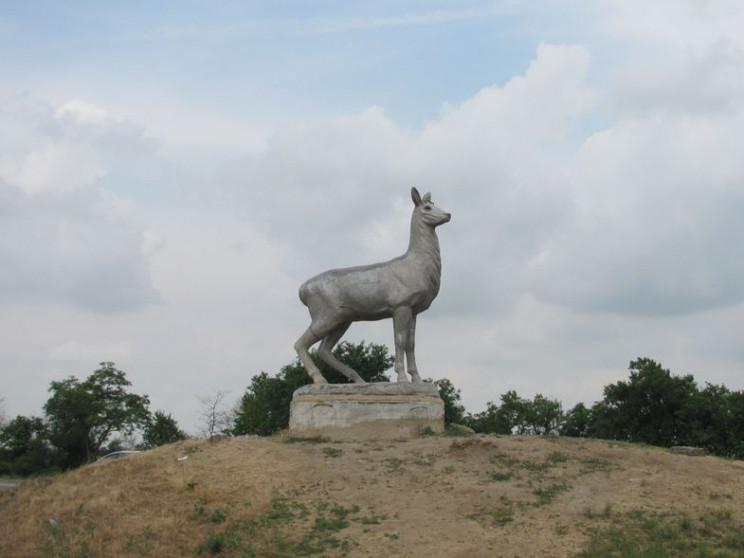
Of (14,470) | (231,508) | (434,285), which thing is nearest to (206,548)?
(231,508)

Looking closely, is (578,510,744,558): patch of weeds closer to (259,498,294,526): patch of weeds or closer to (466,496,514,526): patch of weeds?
(466,496,514,526): patch of weeds

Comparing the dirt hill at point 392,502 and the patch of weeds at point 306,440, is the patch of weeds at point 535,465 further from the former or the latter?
the patch of weeds at point 306,440

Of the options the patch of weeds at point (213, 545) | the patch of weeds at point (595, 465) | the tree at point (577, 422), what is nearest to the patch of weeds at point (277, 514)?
the patch of weeds at point (213, 545)

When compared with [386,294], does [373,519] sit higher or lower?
lower

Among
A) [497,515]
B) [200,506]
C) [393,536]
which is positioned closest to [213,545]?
[200,506]

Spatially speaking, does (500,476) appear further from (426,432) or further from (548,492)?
(426,432)

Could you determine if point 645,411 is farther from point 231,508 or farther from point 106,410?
point 106,410

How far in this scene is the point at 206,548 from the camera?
14203 millimetres

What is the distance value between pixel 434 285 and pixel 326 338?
2.90 metres

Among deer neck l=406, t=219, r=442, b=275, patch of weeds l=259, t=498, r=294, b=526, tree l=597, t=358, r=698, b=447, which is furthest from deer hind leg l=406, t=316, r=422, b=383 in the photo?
tree l=597, t=358, r=698, b=447

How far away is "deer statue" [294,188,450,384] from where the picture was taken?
67.3 feet

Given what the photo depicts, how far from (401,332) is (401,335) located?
70 millimetres

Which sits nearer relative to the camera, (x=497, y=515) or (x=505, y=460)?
(x=497, y=515)

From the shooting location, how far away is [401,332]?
2045 centimetres
